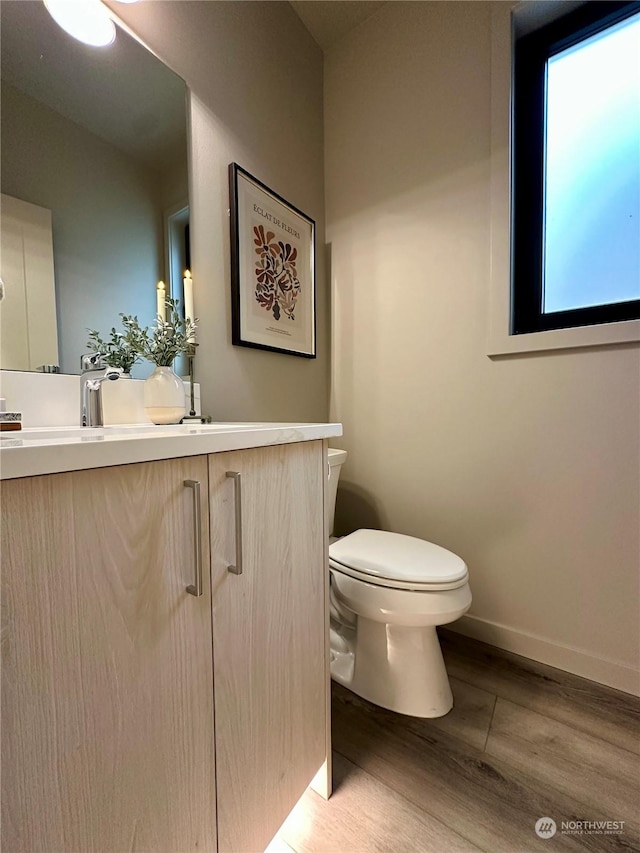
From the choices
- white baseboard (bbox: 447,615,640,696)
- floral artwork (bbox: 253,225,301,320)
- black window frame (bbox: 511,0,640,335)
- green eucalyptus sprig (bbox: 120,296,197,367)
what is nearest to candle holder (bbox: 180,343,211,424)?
green eucalyptus sprig (bbox: 120,296,197,367)

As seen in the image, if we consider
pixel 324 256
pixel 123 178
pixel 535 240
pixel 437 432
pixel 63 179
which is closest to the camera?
pixel 63 179

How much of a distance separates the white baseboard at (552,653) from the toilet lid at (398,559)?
1.67 ft

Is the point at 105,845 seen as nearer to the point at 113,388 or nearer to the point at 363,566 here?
the point at 363,566

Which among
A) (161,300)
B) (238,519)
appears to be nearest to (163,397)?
(161,300)

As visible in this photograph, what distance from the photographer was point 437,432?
4.91 feet

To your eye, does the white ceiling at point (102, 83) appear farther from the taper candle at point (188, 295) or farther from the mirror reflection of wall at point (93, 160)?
the taper candle at point (188, 295)

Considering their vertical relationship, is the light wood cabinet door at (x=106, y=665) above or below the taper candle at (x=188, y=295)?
below

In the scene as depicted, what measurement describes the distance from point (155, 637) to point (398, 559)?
0.80 m

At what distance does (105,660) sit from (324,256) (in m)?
1.80

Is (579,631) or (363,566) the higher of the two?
(363,566)

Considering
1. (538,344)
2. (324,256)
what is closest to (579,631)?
(538,344)

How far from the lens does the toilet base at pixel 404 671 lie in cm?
109

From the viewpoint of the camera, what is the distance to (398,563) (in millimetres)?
1086

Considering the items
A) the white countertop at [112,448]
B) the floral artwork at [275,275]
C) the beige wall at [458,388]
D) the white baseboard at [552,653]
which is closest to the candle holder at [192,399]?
the floral artwork at [275,275]
